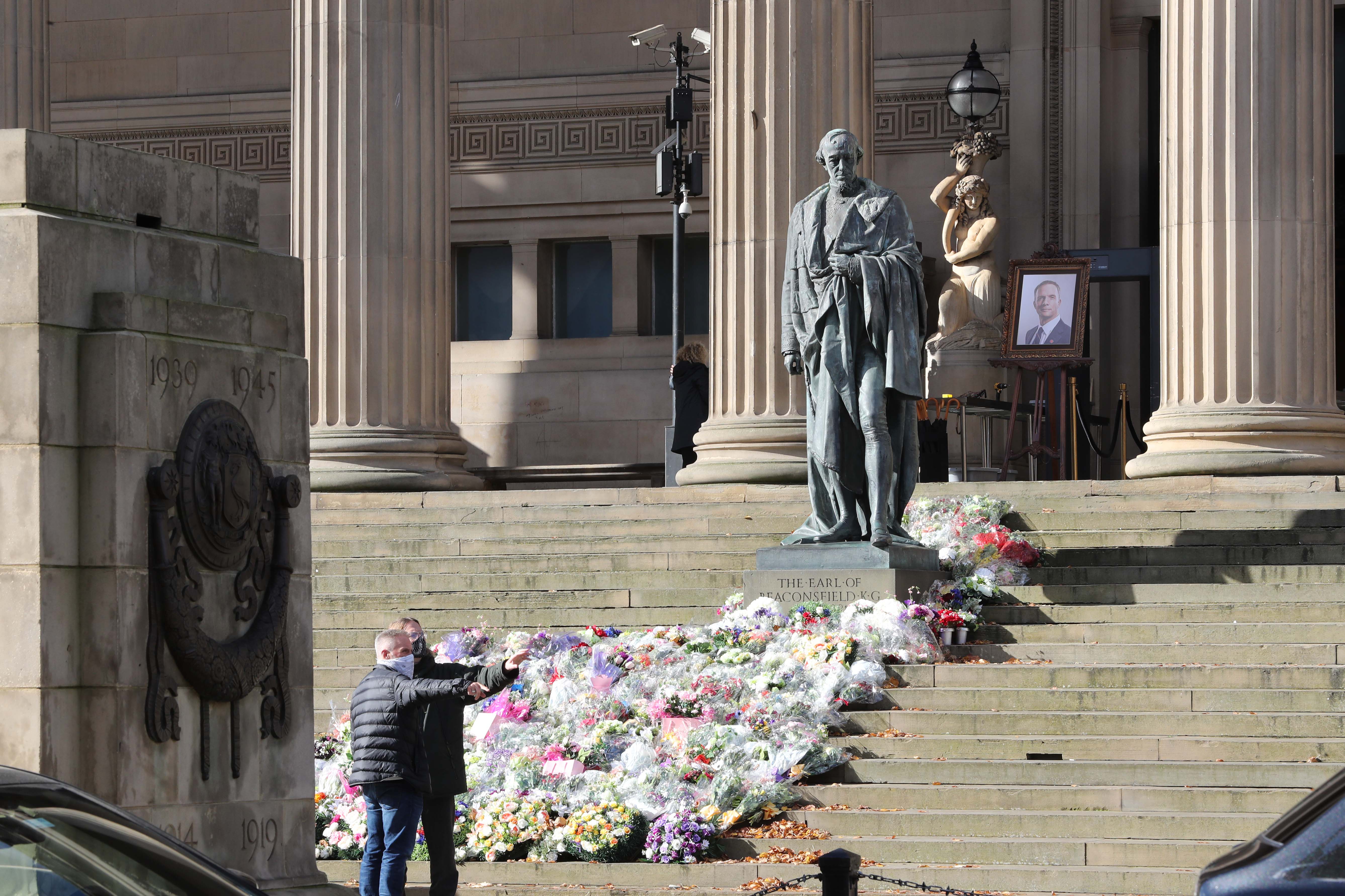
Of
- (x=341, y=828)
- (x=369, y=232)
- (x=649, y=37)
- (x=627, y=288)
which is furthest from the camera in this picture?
(x=627, y=288)

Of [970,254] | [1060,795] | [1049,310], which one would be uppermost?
[970,254]

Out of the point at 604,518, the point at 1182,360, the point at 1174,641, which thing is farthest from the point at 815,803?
the point at 1182,360

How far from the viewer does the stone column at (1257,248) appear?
17.8 meters

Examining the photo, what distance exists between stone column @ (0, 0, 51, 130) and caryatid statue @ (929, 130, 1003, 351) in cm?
1007

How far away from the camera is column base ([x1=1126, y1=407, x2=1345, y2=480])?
57.8 feet

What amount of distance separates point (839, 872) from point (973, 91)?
18.3 meters

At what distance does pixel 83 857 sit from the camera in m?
4.48

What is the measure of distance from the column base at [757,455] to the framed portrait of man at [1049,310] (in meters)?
3.80

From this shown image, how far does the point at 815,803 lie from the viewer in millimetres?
11945

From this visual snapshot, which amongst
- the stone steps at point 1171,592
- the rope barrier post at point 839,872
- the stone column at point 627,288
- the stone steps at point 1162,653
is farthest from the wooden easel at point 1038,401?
the rope barrier post at point 839,872

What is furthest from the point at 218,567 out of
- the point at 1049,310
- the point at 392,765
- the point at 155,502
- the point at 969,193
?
the point at 969,193

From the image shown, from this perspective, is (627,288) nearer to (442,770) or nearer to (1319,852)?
(442,770)

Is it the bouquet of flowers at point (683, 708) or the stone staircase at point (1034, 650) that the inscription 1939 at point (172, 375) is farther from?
the bouquet of flowers at point (683, 708)

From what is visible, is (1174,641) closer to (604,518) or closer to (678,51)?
(604,518)
